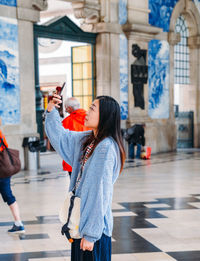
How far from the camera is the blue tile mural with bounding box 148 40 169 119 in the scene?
14.6 metres

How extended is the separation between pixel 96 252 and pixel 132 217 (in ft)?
11.5

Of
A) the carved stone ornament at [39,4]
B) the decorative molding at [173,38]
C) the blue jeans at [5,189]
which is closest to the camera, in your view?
the blue jeans at [5,189]

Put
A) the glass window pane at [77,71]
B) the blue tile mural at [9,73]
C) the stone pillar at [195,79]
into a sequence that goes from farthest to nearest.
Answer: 1. the stone pillar at [195,79]
2. the glass window pane at [77,71]
3. the blue tile mural at [9,73]

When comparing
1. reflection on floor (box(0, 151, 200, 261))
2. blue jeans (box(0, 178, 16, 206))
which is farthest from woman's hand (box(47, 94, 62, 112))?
blue jeans (box(0, 178, 16, 206))

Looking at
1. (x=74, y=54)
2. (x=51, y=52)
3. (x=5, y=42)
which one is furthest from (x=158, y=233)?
(x=51, y=52)

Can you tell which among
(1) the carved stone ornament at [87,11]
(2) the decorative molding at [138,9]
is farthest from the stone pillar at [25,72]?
(2) the decorative molding at [138,9]

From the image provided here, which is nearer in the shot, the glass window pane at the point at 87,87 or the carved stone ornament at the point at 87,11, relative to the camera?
the carved stone ornament at the point at 87,11

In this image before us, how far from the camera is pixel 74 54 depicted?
13211 millimetres

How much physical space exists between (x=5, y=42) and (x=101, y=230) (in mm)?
8511

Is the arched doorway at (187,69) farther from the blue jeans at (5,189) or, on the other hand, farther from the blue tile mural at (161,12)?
the blue jeans at (5,189)

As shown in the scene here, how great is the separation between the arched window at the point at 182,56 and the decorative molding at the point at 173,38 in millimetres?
666

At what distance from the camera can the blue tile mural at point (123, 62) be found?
13.3 meters

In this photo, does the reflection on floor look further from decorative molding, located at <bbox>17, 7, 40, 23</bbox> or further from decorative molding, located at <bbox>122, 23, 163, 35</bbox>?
decorative molding, located at <bbox>122, 23, 163, 35</bbox>

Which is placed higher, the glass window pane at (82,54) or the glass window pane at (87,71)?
the glass window pane at (82,54)
